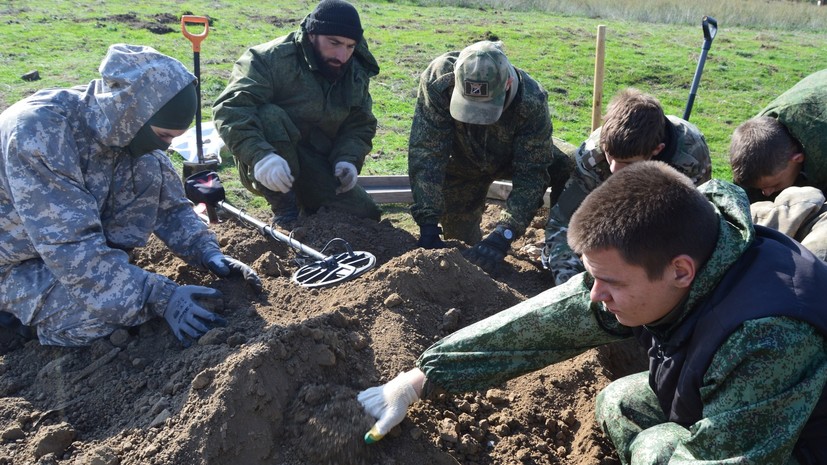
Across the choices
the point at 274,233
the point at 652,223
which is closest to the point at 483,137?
the point at 274,233

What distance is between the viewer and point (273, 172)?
4816 millimetres

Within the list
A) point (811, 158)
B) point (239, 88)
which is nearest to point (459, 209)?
point (239, 88)

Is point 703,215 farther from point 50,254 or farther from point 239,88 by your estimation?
point 239,88

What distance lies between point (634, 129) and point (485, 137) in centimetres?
146

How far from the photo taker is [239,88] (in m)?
5.06

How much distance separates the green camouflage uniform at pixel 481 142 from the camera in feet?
16.1

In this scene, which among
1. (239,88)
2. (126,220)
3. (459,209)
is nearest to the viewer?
(126,220)

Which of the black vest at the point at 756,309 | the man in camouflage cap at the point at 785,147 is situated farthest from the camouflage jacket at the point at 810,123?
the black vest at the point at 756,309

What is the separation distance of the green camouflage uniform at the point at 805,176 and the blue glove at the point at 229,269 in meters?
2.58

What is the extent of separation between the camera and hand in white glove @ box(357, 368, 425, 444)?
2.77 meters

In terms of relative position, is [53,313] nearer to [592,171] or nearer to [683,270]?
[683,270]

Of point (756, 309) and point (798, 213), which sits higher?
point (756, 309)

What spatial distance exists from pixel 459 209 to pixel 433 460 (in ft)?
9.96

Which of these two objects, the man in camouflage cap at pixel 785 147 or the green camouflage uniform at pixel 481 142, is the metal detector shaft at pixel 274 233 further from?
the man in camouflage cap at pixel 785 147
